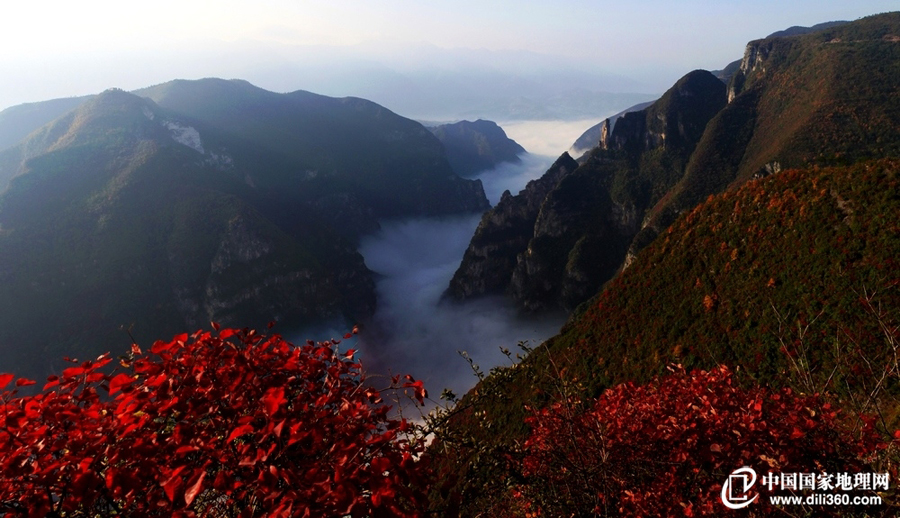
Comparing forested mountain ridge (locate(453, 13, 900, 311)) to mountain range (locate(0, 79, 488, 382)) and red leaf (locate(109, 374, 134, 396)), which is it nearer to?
red leaf (locate(109, 374, 134, 396))

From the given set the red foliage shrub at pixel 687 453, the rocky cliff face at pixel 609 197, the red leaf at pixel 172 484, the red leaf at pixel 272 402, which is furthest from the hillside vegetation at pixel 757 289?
the rocky cliff face at pixel 609 197

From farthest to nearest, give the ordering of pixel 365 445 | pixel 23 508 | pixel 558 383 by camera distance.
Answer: pixel 558 383
pixel 365 445
pixel 23 508

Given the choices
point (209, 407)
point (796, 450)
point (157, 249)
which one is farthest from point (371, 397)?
point (157, 249)

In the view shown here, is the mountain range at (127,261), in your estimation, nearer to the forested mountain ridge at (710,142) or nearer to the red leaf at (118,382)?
the forested mountain ridge at (710,142)

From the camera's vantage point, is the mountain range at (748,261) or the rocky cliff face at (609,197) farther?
the rocky cliff face at (609,197)

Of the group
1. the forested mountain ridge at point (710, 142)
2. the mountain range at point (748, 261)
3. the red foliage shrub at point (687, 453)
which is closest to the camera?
the red foliage shrub at point (687, 453)

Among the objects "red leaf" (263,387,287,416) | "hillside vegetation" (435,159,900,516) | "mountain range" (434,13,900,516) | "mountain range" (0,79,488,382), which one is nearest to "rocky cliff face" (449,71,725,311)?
"mountain range" (434,13,900,516)

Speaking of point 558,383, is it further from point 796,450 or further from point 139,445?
point 139,445
